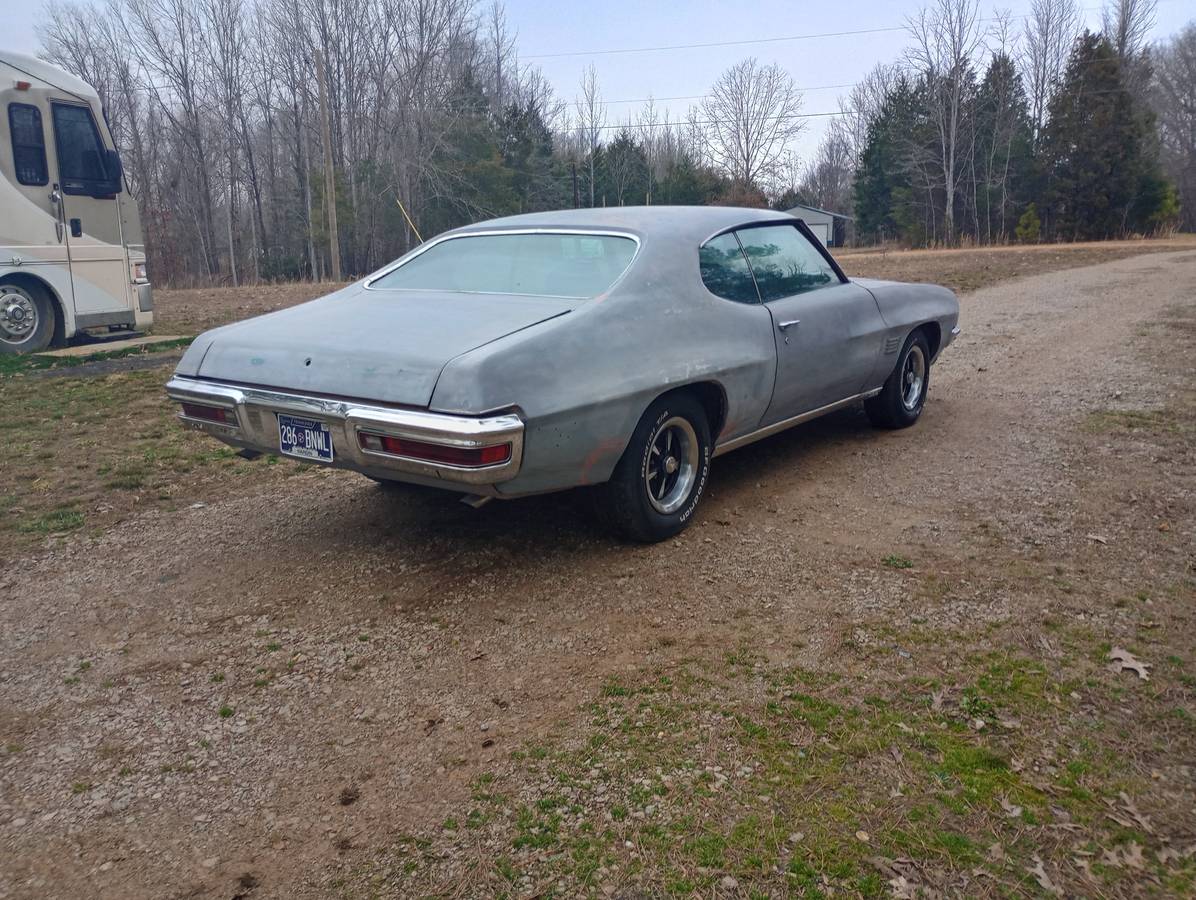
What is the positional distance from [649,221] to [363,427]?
187 centimetres

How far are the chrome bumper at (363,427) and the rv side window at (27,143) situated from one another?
26.2 ft

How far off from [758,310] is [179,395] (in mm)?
2760

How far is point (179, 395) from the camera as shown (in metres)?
4.34

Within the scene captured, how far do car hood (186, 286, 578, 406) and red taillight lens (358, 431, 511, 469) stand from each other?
0.15 metres

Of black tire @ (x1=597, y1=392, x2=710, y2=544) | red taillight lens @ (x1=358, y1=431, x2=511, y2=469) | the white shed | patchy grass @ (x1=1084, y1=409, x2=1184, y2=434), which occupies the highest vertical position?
the white shed

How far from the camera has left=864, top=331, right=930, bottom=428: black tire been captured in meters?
6.30

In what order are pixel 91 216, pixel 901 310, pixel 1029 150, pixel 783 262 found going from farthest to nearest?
pixel 1029 150
pixel 91 216
pixel 901 310
pixel 783 262

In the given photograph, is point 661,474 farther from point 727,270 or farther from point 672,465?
point 727,270

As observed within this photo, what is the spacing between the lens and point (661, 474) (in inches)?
175

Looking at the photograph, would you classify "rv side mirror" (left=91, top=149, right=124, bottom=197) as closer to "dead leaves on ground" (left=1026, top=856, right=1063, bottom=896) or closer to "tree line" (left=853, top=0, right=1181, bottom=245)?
"dead leaves on ground" (left=1026, top=856, right=1063, bottom=896)

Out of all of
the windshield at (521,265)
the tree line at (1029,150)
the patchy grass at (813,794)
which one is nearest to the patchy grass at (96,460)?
the windshield at (521,265)

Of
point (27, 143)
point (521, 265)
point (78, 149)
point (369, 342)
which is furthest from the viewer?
point (78, 149)

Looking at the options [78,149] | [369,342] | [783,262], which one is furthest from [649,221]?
[78,149]

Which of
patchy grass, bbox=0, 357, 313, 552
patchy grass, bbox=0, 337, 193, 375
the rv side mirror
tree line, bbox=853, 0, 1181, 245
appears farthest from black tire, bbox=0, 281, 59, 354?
tree line, bbox=853, 0, 1181, 245
